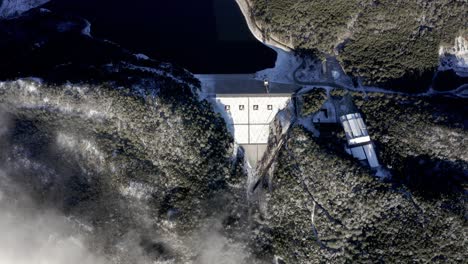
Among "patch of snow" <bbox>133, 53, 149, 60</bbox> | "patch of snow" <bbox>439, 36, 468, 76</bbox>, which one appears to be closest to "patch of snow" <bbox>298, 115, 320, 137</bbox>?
"patch of snow" <bbox>439, 36, 468, 76</bbox>

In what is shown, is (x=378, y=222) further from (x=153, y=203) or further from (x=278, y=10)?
(x=278, y=10)

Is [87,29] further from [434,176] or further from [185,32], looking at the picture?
[434,176]

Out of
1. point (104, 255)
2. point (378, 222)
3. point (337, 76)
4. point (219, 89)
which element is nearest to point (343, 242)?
point (378, 222)

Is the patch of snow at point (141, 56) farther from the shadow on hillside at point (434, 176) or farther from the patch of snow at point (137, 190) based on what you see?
the shadow on hillside at point (434, 176)

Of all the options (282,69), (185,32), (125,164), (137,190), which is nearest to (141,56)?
(185,32)

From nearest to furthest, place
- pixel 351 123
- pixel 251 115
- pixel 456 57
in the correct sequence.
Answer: pixel 351 123, pixel 251 115, pixel 456 57

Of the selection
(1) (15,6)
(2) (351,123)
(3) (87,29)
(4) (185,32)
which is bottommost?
(2) (351,123)
